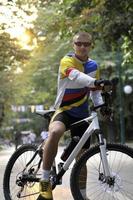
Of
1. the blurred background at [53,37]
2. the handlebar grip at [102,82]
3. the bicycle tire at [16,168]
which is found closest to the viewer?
the handlebar grip at [102,82]

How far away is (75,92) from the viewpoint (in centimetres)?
570

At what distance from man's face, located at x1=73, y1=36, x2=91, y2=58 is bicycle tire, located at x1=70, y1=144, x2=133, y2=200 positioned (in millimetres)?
1011

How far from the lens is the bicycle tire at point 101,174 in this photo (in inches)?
206

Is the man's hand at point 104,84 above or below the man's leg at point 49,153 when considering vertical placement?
above

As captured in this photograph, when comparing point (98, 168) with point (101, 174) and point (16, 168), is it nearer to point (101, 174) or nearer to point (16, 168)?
point (101, 174)

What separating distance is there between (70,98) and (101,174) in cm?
89

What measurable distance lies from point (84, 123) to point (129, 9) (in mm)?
10443

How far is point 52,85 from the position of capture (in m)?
43.9

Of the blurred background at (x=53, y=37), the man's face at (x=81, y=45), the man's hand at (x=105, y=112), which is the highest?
the blurred background at (x=53, y=37)

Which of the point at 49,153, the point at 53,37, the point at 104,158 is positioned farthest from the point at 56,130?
the point at 53,37

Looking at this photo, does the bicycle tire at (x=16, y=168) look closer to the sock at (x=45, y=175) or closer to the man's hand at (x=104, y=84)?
the sock at (x=45, y=175)

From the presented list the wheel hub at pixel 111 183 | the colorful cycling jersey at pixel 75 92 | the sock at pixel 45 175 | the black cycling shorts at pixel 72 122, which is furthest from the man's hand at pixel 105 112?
the sock at pixel 45 175

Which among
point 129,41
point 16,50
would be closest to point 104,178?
point 129,41

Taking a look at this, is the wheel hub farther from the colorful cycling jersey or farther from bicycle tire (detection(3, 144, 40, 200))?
bicycle tire (detection(3, 144, 40, 200))
